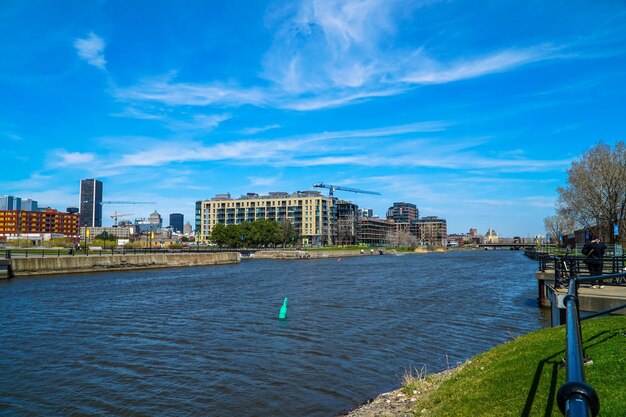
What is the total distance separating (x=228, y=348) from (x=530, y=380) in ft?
40.6

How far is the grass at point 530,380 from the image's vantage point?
6965mm

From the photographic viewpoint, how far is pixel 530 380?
834 cm

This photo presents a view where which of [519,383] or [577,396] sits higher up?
[577,396]

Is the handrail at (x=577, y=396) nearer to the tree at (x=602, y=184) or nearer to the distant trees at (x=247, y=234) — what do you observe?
the tree at (x=602, y=184)

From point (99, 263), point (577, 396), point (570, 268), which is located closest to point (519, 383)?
point (577, 396)

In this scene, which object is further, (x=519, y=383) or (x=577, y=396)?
(x=519, y=383)

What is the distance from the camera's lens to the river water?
1255cm

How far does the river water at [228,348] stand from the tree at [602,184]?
35732 millimetres

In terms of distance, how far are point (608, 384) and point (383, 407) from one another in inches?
188

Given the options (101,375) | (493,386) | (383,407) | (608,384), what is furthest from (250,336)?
(608,384)

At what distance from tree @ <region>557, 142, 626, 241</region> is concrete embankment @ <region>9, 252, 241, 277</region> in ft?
204

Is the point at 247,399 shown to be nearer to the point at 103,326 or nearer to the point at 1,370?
the point at 1,370

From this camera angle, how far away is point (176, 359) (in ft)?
54.1

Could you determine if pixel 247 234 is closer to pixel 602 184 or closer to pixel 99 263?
pixel 99 263
